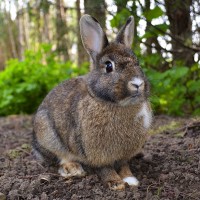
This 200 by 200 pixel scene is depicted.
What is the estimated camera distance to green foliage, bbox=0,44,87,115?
6.48 metres

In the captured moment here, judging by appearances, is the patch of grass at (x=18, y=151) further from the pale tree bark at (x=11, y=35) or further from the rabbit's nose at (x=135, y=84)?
the pale tree bark at (x=11, y=35)

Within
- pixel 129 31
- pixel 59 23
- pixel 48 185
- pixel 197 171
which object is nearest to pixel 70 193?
pixel 48 185

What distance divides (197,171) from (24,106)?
4542 millimetres

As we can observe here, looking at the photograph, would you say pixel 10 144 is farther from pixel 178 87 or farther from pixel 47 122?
pixel 178 87

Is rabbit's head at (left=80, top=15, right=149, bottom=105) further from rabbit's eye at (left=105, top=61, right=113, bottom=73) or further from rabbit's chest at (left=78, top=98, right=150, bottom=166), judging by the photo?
rabbit's chest at (left=78, top=98, right=150, bottom=166)

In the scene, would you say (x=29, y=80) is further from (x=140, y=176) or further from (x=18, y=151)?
(x=140, y=176)

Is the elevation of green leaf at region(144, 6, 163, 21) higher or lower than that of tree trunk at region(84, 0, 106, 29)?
lower

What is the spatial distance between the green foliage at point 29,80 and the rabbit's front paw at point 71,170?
11.2 feet

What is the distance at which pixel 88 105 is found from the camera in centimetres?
269

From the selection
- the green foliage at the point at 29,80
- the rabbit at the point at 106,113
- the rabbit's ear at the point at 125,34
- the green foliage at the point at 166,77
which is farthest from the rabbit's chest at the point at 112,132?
the green foliage at the point at 29,80

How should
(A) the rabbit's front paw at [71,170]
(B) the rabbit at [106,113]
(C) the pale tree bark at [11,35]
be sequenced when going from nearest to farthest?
(B) the rabbit at [106,113]
(A) the rabbit's front paw at [71,170]
(C) the pale tree bark at [11,35]

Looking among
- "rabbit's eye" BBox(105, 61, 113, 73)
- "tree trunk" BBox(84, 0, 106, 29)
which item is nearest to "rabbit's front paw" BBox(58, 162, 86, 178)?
"rabbit's eye" BBox(105, 61, 113, 73)

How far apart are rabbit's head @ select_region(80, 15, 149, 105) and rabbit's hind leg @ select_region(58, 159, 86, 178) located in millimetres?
636

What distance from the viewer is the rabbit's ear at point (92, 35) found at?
2723mm
